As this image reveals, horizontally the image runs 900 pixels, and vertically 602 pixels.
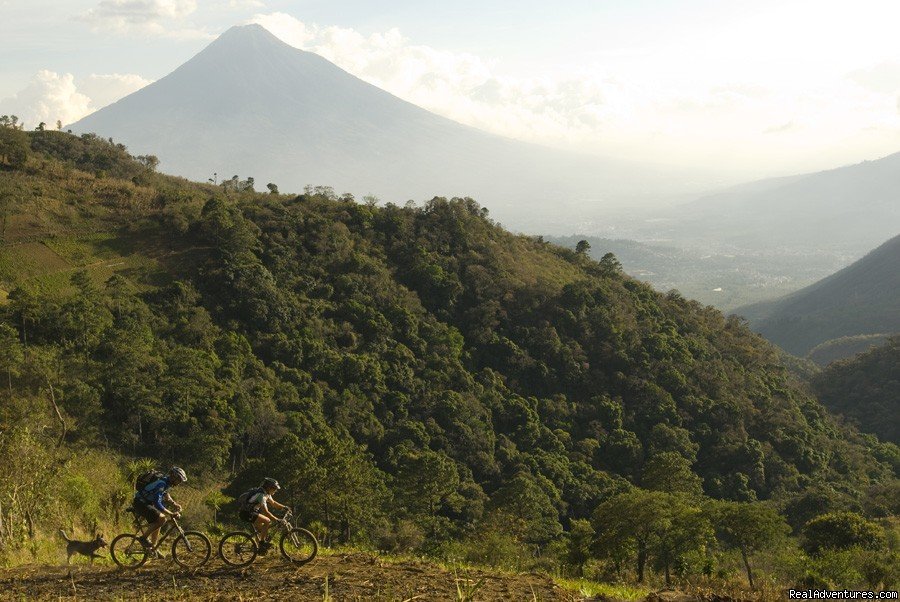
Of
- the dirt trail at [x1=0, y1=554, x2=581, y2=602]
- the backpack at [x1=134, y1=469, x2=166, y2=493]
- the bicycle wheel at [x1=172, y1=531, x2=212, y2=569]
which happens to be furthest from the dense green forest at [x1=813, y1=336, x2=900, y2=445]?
the backpack at [x1=134, y1=469, x2=166, y2=493]

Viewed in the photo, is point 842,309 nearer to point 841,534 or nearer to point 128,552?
point 841,534

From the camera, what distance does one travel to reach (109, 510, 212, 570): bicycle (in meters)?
7.93

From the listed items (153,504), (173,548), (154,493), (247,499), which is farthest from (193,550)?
(247,499)

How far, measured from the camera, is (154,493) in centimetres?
796

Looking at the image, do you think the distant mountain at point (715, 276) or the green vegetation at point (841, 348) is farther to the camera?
the distant mountain at point (715, 276)

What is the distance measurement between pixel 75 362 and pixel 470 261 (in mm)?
25166

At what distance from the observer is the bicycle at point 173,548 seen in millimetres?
7926

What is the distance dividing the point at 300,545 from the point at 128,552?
6.95 feet

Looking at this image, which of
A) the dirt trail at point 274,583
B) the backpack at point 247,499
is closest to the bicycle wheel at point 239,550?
the dirt trail at point 274,583

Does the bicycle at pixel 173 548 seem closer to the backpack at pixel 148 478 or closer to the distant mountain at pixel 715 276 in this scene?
the backpack at pixel 148 478

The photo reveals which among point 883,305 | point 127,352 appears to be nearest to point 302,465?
point 127,352

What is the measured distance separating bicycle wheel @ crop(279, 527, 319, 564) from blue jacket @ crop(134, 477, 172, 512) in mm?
1543

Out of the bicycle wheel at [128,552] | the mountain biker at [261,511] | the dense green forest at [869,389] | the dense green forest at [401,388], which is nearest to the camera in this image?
the mountain biker at [261,511]

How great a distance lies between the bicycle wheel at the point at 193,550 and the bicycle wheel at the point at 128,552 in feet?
1.32
